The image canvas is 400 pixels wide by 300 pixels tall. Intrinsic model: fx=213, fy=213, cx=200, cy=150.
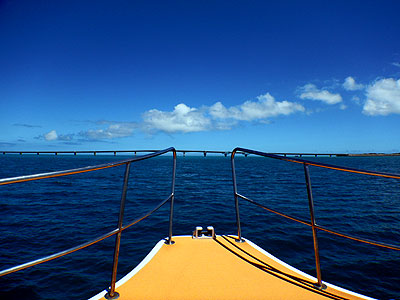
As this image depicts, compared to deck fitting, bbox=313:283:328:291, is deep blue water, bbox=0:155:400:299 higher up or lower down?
lower down

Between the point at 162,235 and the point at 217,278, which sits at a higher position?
A: the point at 217,278

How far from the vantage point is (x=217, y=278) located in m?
2.20

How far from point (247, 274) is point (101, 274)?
13.4 ft

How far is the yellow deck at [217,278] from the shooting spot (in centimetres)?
190

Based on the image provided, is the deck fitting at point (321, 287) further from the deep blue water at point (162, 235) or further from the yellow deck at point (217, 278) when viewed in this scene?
the deep blue water at point (162, 235)

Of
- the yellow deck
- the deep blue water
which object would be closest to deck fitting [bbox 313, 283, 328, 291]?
the yellow deck

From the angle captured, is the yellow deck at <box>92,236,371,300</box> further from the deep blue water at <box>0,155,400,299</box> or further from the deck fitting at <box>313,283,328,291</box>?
the deep blue water at <box>0,155,400,299</box>

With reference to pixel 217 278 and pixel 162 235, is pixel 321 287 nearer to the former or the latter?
pixel 217 278

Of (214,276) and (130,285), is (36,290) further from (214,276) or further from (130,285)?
(214,276)

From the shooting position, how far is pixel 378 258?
588 cm

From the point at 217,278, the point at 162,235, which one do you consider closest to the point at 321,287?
the point at 217,278

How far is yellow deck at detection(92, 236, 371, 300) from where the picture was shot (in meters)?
1.90

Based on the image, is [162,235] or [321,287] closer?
[321,287]

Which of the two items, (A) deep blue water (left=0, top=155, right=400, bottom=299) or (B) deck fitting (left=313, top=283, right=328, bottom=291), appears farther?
(A) deep blue water (left=0, top=155, right=400, bottom=299)
